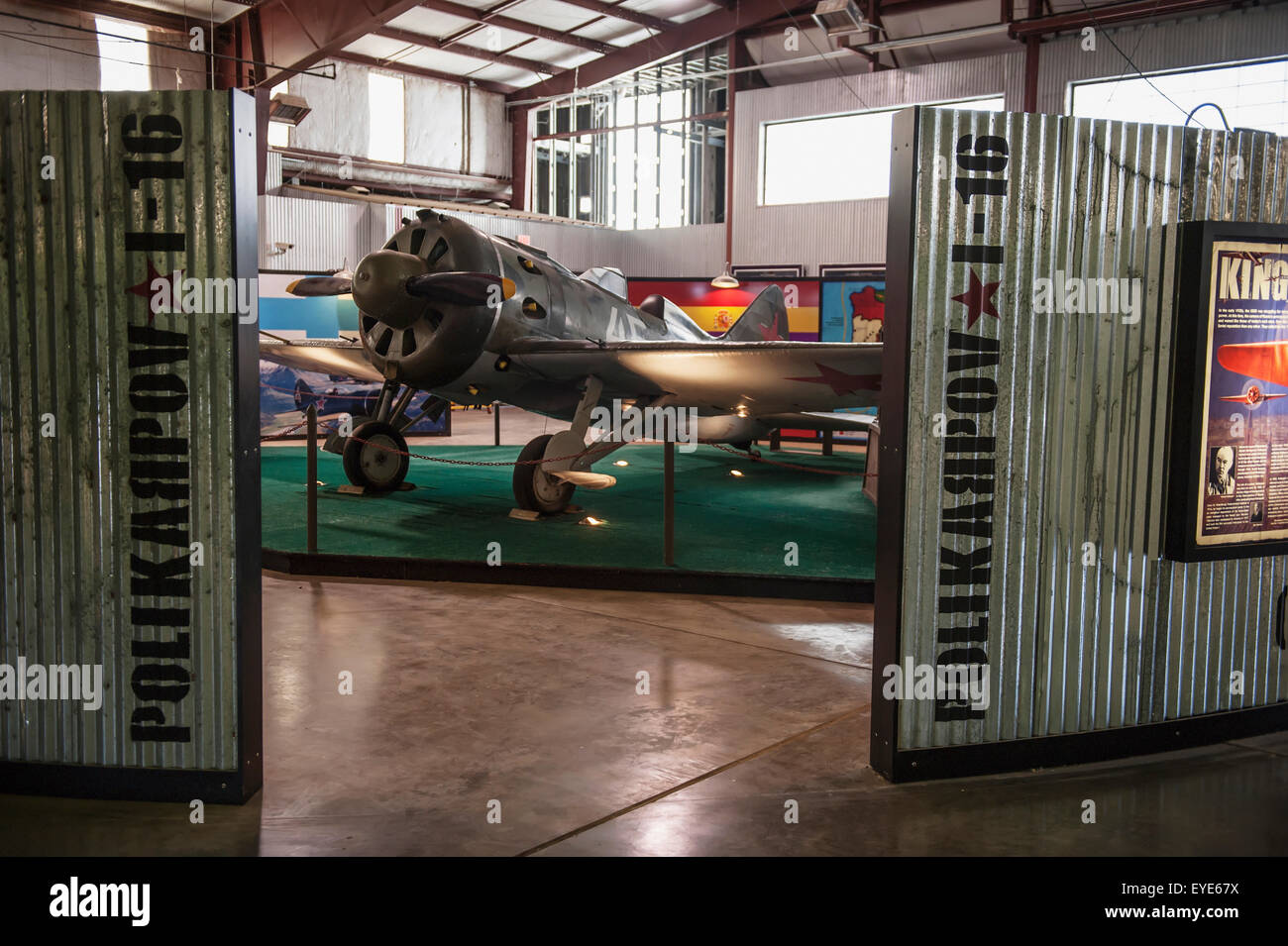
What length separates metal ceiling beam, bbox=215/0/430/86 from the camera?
60.5ft

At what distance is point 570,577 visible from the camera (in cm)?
779

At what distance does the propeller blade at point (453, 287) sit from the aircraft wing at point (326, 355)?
127 inches

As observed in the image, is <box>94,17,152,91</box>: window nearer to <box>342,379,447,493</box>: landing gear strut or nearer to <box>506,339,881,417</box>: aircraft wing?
<box>342,379,447,493</box>: landing gear strut

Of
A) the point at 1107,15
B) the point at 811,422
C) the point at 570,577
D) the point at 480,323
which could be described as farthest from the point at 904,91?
the point at 570,577

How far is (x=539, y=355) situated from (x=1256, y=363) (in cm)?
643

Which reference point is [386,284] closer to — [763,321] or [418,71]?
[763,321]

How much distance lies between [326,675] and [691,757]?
2245mm

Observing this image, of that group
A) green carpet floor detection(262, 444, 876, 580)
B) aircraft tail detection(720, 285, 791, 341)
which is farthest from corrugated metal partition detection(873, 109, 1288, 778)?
aircraft tail detection(720, 285, 791, 341)

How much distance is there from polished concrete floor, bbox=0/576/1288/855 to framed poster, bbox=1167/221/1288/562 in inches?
40.6

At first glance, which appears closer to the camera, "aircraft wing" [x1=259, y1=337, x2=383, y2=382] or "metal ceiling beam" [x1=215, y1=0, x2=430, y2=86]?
"aircraft wing" [x1=259, y1=337, x2=383, y2=382]

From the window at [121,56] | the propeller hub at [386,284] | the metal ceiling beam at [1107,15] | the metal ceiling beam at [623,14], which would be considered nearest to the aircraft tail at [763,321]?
the propeller hub at [386,284]

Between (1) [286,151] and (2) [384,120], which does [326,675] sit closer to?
(1) [286,151]
